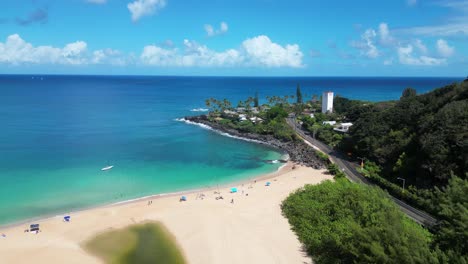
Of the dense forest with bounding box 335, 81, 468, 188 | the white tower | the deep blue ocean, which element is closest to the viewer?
the dense forest with bounding box 335, 81, 468, 188

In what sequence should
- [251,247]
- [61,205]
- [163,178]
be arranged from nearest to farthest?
[251,247] < [61,205] < [163,178]

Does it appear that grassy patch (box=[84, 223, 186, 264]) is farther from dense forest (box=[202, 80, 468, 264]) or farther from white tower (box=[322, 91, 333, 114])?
white tower (box=[322, 91, 333, 114])

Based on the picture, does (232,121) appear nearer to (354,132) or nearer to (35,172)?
(354,132)

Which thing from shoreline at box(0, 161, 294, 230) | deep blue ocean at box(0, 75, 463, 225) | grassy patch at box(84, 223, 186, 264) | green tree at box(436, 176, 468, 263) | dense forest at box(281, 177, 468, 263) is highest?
green tree at box(436, 176, 468, 263)

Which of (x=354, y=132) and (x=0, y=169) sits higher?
(x=354, y=132)

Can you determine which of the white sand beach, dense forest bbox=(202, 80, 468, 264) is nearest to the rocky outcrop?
dense forest bbox=(202, 80, 468, 264)

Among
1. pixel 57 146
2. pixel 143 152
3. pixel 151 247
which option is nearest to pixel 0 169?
pixel 57 146

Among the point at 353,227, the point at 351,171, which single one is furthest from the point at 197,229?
the point at 351,171

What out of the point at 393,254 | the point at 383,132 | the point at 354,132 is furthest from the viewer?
the point at 354,132
